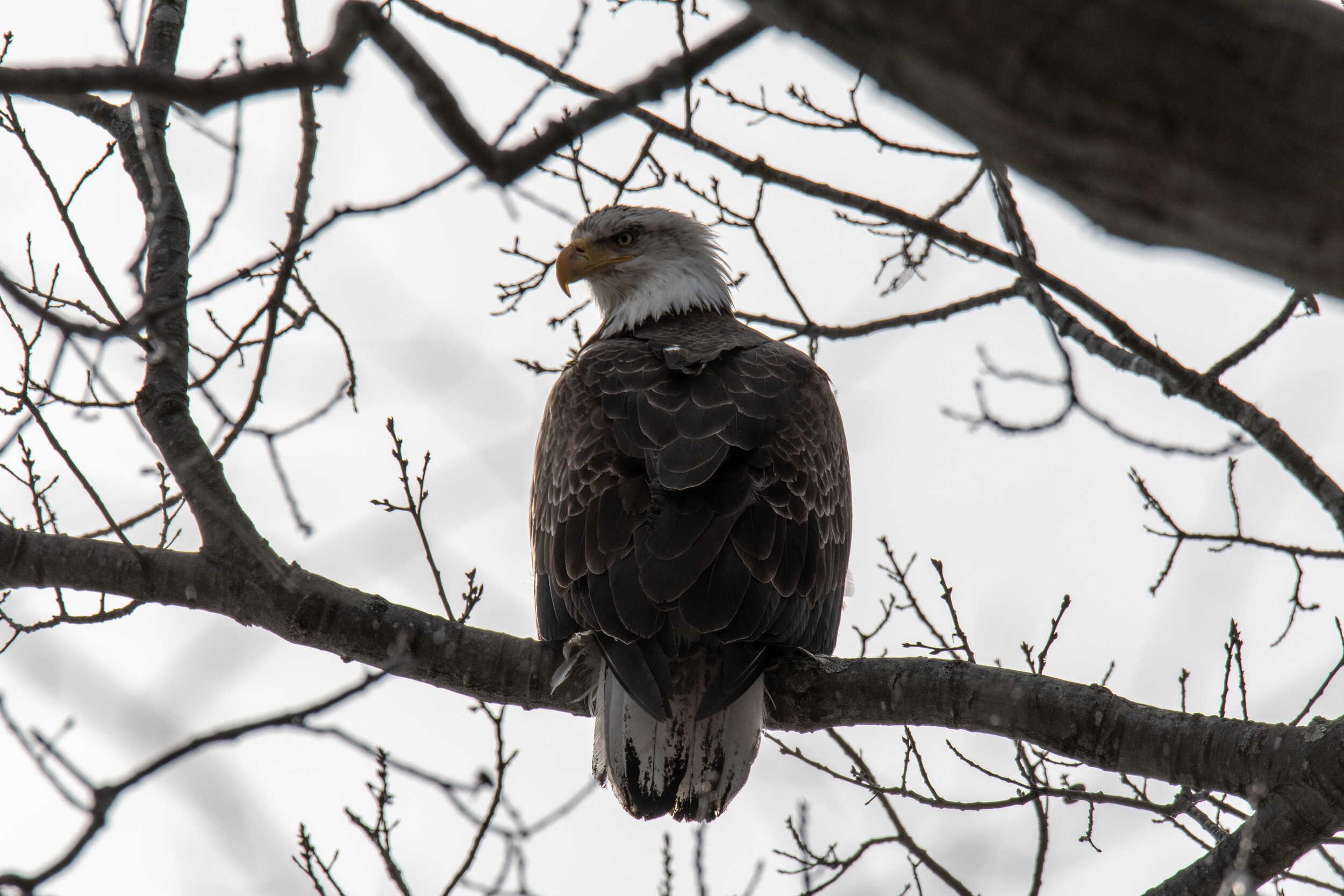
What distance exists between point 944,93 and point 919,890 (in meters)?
3.23

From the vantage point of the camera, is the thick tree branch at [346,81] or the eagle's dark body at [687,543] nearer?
the thick tree branch at [346,81]

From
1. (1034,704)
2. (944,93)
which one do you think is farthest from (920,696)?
(944,93)

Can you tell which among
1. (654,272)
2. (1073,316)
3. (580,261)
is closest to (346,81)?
(1073,316)

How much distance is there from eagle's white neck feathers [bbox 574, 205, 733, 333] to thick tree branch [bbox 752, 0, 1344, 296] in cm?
523

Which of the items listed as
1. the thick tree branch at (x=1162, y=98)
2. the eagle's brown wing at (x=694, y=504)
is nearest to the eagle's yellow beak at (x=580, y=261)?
the eagle's brown wing at (x=694, y=504)

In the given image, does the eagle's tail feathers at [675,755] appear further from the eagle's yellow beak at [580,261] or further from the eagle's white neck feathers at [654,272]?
the eagle's yellow beak at [580,261]

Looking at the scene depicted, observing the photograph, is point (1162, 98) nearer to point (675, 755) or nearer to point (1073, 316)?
point (1073, 316)

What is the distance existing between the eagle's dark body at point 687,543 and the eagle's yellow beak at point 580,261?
4.94ft

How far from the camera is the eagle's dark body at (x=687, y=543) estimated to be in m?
3.96

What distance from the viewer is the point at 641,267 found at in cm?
686

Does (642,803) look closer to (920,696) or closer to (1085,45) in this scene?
(920,696)

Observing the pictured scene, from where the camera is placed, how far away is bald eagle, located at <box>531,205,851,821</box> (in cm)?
396

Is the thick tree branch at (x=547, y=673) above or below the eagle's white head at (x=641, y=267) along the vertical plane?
below

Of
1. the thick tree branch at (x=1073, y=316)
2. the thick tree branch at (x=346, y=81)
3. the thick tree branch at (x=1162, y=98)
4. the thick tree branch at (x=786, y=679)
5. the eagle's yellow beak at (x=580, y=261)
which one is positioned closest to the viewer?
the thick tree branch at (x=1162, y=98)
